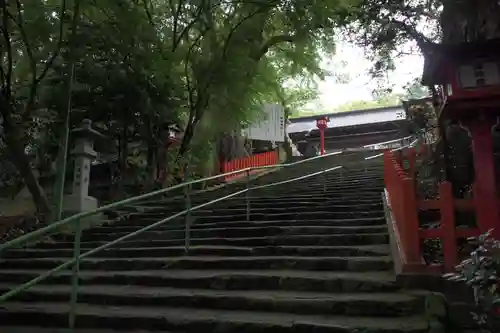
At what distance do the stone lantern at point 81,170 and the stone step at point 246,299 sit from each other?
146 inches

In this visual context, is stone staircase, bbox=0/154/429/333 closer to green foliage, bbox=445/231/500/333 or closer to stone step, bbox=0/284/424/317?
stone step, bbox=0/284/424/317

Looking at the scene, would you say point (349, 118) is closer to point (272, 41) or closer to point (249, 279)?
point (272, 41)

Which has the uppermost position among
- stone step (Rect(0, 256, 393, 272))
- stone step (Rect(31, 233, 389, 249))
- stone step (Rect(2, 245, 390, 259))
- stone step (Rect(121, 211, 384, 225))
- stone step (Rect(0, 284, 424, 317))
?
stone step (Rect(121, 211, 384, 225))

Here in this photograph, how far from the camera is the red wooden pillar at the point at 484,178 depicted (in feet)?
13.7

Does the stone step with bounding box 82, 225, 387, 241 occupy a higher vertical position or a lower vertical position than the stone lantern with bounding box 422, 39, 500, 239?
lower

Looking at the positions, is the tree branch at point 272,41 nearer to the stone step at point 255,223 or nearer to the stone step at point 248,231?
the stone step at point 255,223

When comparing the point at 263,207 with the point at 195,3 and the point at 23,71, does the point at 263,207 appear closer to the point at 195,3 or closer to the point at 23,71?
the point at 195,3

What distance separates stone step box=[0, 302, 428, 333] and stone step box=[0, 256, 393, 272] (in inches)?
40.9

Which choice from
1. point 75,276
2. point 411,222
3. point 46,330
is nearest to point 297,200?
point 411,222

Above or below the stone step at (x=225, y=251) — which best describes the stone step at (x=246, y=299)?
below

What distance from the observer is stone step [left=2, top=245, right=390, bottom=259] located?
5.43 metres

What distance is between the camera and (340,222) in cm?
675

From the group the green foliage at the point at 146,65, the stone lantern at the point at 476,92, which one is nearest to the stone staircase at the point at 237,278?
the stone lantern at the point at 476,92

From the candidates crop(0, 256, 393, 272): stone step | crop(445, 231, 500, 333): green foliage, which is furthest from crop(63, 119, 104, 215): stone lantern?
crop(445, 231, 500, 333): green foliage
